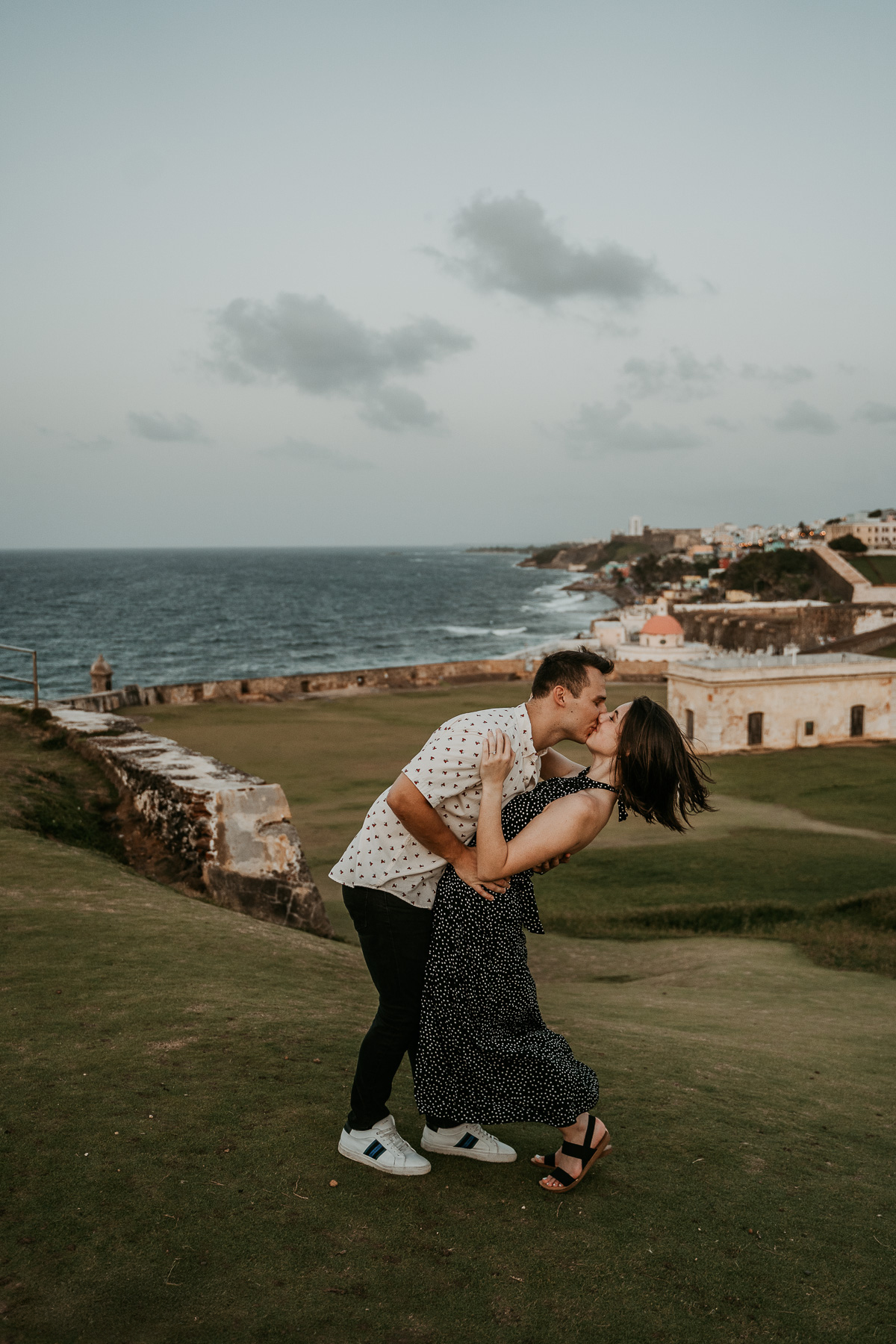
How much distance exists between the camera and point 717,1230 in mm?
3070

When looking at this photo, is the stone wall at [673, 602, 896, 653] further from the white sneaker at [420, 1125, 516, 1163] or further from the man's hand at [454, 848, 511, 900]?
the man's hand at [454, 848, 511, 900]

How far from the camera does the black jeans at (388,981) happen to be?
3.32m

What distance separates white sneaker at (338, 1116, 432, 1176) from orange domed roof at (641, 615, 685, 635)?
1870 inches

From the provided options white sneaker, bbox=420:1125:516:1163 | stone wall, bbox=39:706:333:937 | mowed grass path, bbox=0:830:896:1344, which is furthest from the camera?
stone wall, bbox=39:706:333:937

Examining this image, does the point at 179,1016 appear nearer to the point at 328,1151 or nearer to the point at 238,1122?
the point at 238,1122

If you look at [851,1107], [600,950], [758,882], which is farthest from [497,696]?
[851,1107]

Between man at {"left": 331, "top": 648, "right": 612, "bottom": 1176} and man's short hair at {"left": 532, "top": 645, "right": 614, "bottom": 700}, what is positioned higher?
man's short hair at {"left": 532, "top": 645, "right": 614, "bottom": 700}

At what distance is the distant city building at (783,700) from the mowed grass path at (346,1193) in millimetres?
24401

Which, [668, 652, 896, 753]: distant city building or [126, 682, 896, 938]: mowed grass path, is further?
[668, 652, 896, 753]: distant city building

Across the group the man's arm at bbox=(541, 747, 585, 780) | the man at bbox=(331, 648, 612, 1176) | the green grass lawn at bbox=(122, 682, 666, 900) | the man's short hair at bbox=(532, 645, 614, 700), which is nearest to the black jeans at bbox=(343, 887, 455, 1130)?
the man at bbox=(331, 648, 612, 1176)

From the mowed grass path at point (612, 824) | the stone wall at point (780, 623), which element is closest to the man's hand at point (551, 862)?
the mowed grass path at point (612, 824)

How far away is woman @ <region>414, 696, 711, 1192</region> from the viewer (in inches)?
128

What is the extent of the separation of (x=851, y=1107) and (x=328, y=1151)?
2748 millimetres

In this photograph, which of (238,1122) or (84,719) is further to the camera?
(84,719)
